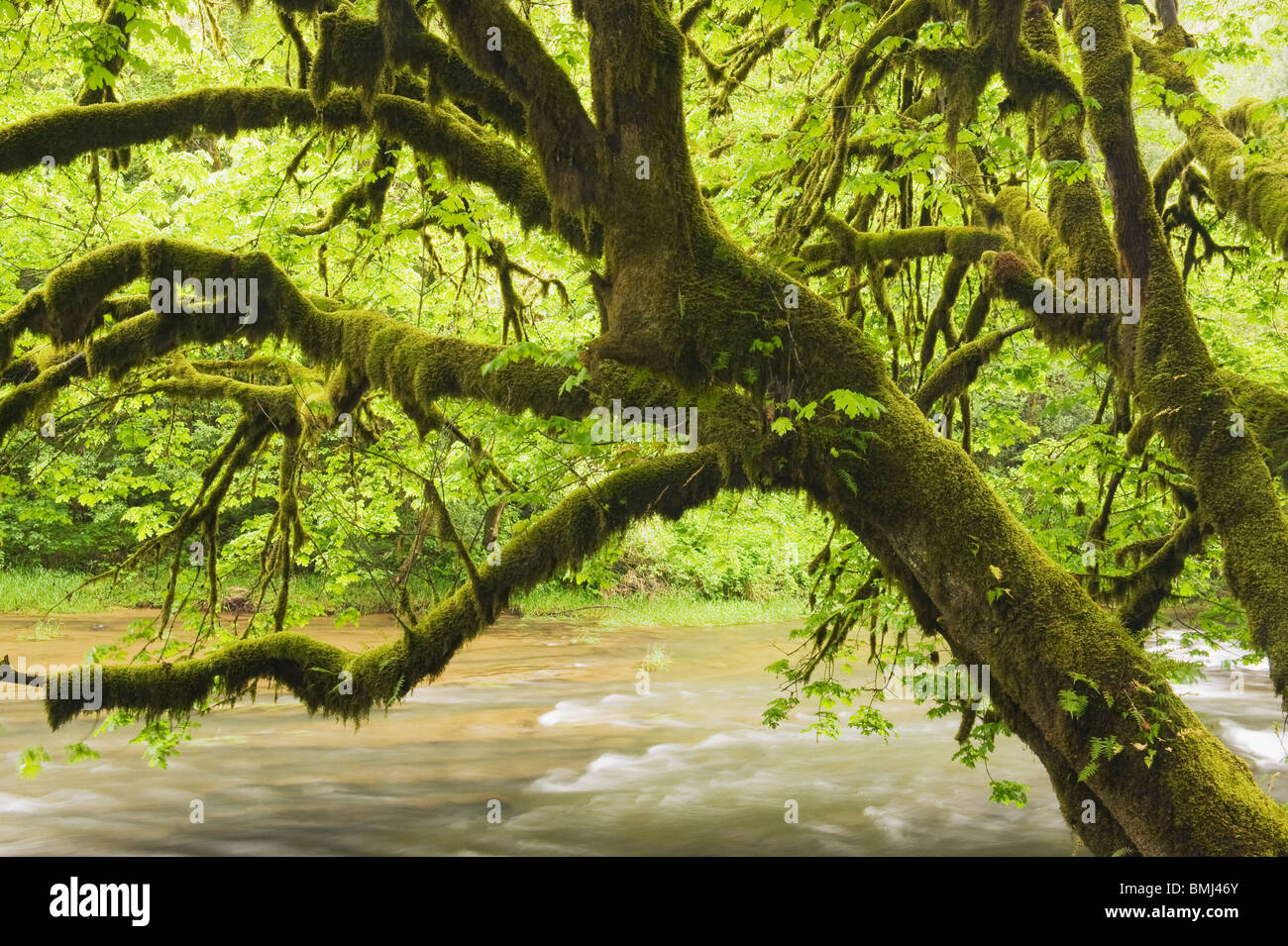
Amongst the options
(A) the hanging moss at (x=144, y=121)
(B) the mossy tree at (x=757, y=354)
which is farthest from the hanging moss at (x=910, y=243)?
(A) the hanging moss at (x=144, y=121)

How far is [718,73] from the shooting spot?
880cm

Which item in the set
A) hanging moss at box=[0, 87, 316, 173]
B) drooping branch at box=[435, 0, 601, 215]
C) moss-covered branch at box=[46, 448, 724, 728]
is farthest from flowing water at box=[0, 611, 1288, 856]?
drooping branch at box=[435, 0, 601, 215]

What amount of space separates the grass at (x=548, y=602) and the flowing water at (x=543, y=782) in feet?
17.8

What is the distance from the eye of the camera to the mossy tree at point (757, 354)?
455 centimetres

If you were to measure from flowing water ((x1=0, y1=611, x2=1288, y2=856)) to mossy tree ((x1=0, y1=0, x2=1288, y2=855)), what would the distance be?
594 centimetres

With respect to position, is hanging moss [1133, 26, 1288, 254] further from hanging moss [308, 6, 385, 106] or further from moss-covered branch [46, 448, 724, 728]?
hanging moss [308, 6, 385, 106]

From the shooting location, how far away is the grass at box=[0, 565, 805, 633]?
24375mm

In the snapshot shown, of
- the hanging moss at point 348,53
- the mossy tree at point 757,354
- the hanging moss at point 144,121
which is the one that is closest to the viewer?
the mossy tree at point 757,354

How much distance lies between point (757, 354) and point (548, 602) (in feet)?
77.0

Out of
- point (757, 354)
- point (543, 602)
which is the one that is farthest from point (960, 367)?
point (543, 602)

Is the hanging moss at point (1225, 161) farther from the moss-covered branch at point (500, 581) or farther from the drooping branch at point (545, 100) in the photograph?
the moss-covered branch at point (500, 581)

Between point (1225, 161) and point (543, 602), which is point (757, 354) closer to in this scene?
point (1225, 161)

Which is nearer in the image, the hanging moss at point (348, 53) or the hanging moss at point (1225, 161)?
the hanging moss at point (348, 53)
